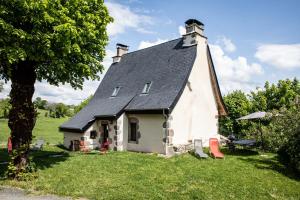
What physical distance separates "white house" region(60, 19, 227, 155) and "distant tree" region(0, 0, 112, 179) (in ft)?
20.4

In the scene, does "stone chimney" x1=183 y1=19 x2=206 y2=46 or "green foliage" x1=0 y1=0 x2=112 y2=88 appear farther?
"stone chimney" x1=183 y1=19 x2=206 y2=46

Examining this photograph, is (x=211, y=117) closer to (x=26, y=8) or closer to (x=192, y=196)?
(x=192, y=196)

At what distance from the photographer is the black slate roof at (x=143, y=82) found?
19297mm

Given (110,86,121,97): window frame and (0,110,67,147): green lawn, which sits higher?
(110,86,121,97): window frame

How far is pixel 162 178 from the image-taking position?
39.1 feet

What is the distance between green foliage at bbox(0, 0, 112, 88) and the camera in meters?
10.4

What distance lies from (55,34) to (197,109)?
13.0m

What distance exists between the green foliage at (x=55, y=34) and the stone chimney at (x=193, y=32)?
8.73 m

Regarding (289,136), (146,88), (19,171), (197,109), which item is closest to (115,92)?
(146,88)

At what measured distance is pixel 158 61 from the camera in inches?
908

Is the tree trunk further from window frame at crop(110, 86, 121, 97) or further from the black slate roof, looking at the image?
window frame at crop(110, 86, 121, 97)

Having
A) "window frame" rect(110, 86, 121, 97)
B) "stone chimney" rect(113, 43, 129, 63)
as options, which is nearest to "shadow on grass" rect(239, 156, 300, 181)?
"window frame" rect(110, 86, 121, 97)

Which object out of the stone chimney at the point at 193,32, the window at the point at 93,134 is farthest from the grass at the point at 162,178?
the stone chimney at the point at 193,32

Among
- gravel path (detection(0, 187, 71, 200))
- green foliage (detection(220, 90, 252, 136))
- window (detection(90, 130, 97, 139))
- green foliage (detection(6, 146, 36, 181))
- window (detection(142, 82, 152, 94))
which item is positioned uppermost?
window (detection(142, 82, 152, 94))
